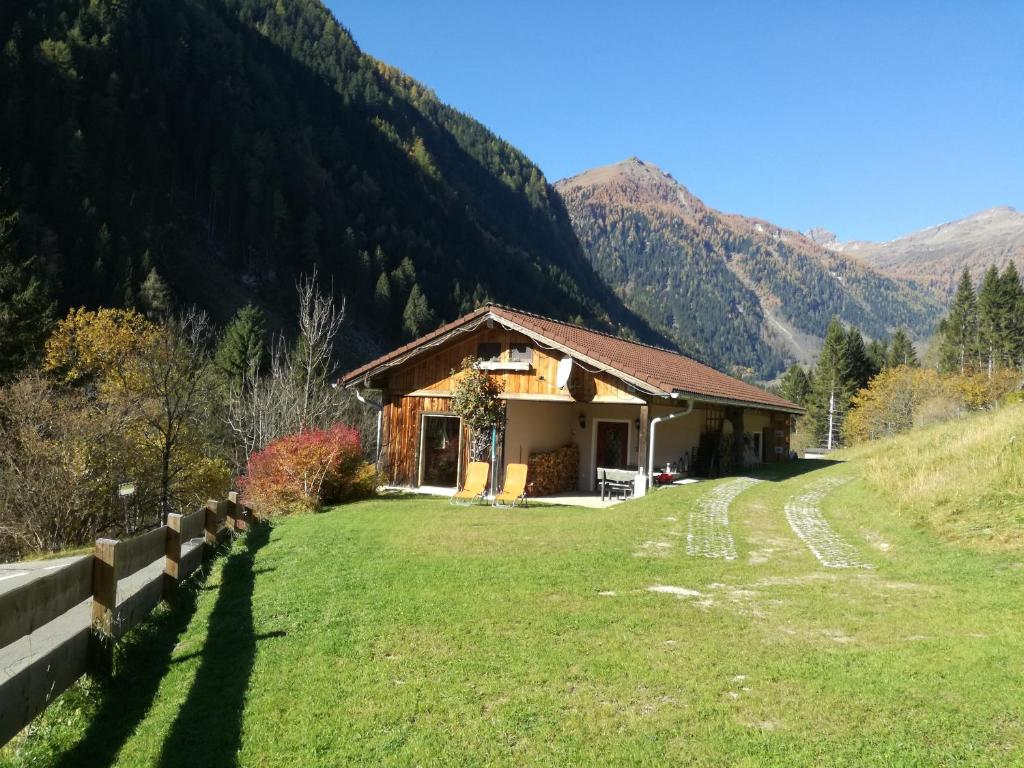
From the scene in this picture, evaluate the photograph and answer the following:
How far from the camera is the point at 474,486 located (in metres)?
15.7

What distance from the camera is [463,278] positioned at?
313ft

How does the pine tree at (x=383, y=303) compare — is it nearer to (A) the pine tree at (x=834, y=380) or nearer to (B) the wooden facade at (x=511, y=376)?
(A) the pine tree at (x=834, y=380)

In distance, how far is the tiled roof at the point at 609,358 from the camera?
16.2 metres

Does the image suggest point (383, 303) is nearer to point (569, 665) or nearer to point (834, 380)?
point (834, 380)

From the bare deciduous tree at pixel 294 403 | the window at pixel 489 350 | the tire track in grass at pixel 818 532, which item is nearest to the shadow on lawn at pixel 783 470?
the tire track in grass at pixel 818 532

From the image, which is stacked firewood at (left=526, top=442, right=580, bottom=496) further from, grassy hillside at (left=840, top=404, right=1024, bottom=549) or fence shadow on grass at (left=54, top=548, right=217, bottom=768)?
fence shadow on grass at (left=54, top=548, right=217, bottom=768)

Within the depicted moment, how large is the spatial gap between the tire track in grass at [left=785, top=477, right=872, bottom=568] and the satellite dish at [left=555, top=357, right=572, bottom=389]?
5484 millimetres

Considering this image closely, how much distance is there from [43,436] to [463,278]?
78.8 meters

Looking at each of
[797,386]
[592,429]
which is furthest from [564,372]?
[797,386]

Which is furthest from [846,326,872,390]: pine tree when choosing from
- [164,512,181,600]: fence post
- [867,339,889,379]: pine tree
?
[164,512,181,600]: fence post


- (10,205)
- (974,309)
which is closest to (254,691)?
(10,205)

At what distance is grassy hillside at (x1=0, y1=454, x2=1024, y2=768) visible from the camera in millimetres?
3863

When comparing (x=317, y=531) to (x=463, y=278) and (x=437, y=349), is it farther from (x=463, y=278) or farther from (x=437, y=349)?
(x=463, y=278)

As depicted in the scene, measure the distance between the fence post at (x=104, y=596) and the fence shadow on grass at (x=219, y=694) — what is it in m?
0.65
